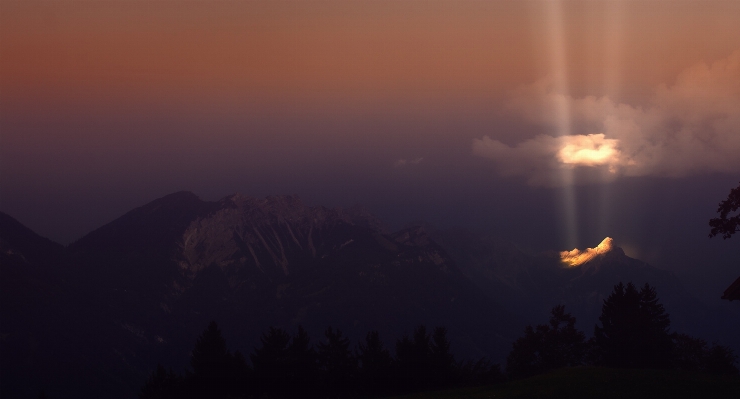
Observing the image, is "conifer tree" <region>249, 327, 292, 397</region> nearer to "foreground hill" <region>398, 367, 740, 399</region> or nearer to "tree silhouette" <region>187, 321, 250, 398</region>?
"tree silhouette" <region>187, 321, 250, 398</region>

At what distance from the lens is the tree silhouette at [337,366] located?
96.1 m

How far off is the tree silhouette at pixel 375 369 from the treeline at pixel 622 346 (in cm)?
1804

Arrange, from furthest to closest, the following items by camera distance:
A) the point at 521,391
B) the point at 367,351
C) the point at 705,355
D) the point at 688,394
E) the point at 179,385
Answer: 1. the point at 705,355
2. the point at 367,351
3. the point at 179,385
4. the point at 521,391
5. the point at 688,394

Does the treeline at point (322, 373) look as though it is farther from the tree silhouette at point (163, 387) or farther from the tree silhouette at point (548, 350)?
the tree silhouette at point (548, 350)

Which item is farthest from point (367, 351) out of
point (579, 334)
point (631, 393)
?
point (631, 393)

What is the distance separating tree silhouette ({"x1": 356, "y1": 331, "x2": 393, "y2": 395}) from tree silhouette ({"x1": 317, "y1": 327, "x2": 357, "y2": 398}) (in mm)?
1445

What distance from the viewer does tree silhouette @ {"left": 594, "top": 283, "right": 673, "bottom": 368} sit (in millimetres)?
100750

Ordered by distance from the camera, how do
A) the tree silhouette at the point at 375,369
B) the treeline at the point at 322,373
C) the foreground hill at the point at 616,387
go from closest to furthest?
the foreground hill at the point at 616,387
the treeline at the point at 322,373
the tree silhouette at the point at 375,369

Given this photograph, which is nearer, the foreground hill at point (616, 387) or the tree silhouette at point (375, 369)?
the foreground hill at point (616, 387)

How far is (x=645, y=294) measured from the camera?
120 metres

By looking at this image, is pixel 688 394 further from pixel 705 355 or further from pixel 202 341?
pixel 202 341

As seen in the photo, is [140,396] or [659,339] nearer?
[140,396]

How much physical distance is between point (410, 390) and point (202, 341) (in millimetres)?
35349

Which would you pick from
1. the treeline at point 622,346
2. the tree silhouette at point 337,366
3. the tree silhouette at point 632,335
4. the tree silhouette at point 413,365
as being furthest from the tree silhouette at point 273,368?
the tree silhouette at point 632,335
